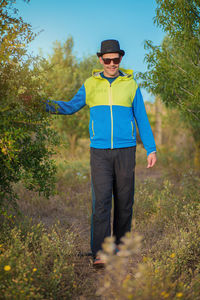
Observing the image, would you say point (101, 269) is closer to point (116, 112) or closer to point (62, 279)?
point (62, 279)

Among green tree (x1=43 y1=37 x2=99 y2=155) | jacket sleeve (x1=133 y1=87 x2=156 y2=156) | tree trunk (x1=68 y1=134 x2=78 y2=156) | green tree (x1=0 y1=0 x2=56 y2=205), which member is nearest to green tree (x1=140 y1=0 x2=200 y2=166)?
jacket sleeve (x1=133 y1=87 x2=156 y2=156)

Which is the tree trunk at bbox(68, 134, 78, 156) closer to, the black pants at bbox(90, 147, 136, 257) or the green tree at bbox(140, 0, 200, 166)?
the green tree at bbox(140, 0, 200, 166)

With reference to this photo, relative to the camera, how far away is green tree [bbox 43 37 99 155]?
11164 millimetres

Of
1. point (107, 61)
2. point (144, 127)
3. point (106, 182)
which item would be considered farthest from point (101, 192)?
point (107, 61)

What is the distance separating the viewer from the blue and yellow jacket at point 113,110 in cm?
327

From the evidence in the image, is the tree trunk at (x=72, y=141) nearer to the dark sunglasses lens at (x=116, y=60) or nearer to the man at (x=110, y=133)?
the man at (x=110, y=133)

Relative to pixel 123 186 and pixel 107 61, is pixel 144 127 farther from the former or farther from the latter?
pixel 107 61

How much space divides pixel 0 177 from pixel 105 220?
1.26 metres

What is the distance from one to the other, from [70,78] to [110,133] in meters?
9.26

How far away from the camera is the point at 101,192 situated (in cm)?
332

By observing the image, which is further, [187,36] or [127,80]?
[187,36]

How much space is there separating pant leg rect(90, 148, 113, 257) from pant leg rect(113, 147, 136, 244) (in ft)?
0.30

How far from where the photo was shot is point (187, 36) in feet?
15.3

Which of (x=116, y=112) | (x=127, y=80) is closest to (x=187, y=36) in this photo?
(x=127, y=80)
